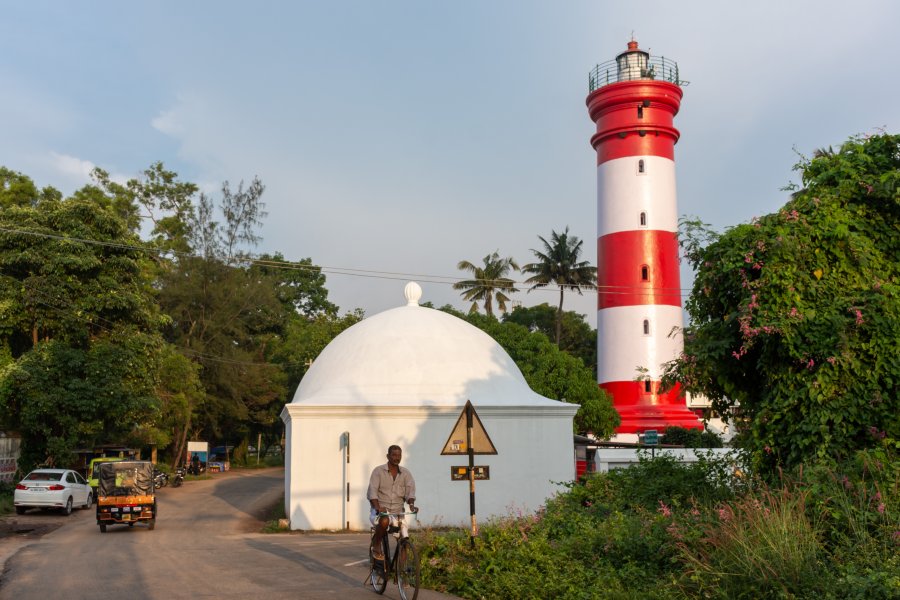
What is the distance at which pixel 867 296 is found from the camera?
10.1 meters

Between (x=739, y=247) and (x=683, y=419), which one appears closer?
(x=739, y=247)

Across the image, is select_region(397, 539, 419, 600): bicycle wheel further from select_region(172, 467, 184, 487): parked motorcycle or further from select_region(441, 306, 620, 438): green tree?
select_region(172, 467, 184, 487): parked motorcycle

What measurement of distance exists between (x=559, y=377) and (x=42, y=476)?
20.2 metres

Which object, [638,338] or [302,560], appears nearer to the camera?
[302,560]

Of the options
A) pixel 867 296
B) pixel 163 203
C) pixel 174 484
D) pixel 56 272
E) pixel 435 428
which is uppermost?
pixel 163 203

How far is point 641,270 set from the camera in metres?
30.6

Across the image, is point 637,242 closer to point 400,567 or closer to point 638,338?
point 638,338

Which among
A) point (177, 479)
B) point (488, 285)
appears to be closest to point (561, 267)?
point (488, 285)

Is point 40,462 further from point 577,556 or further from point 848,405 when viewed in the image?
point 848,405

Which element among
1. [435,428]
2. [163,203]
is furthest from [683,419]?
[163,203]

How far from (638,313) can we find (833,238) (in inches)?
800

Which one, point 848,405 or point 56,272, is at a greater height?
point 56,272

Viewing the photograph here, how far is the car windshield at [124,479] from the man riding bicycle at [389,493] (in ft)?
36.7

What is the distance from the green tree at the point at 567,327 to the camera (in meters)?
62.3
